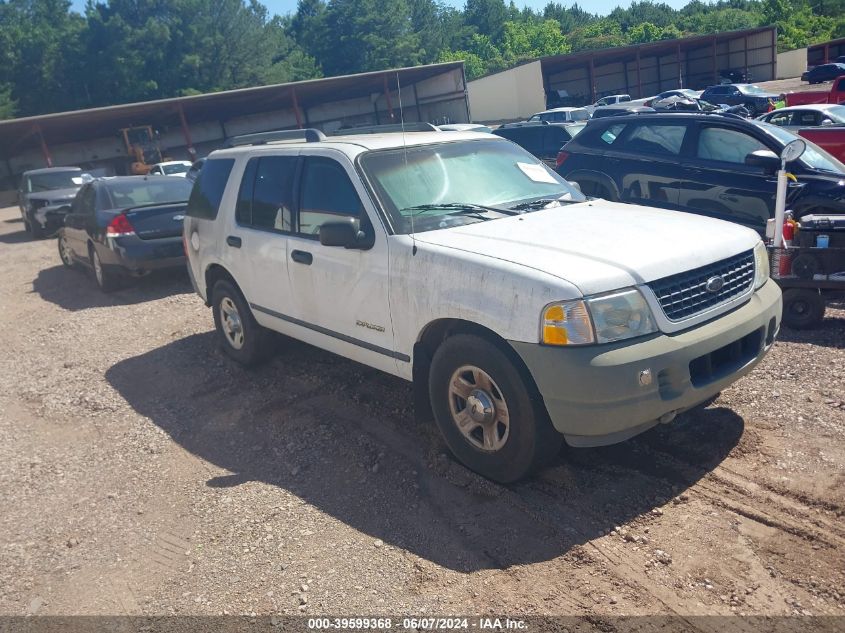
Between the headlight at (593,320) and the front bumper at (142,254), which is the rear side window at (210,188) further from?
the headlight at (593,320)

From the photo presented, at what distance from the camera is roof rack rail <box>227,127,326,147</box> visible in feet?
19.0

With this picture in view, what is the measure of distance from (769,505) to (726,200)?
17.4ft

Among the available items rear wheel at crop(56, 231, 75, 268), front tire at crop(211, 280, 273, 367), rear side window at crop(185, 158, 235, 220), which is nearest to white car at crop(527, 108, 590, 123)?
rear wheel at crop(56, 231, 75, 268)

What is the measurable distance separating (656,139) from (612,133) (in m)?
0.84

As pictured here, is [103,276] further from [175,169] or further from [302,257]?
[175,169]

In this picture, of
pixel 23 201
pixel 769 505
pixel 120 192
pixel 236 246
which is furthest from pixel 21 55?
pixel 769 505

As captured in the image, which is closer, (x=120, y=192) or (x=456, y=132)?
(x=456, y=132)

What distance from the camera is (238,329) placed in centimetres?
645

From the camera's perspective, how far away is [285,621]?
3256mm

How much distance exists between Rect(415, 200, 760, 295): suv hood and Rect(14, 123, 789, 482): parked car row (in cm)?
1

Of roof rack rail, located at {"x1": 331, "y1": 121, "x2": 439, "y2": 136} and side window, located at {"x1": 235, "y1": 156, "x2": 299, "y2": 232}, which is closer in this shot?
side window, located at {"x1": 235, "y1": 156, "x2": 299, "y2": 232}

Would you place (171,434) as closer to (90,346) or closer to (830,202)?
(90,346)

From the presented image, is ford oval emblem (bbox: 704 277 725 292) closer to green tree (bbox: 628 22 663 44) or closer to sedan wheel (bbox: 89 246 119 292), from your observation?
sedan wheel (bbox: 89 246 119 292)

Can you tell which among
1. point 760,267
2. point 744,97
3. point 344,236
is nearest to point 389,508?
point 344,236
